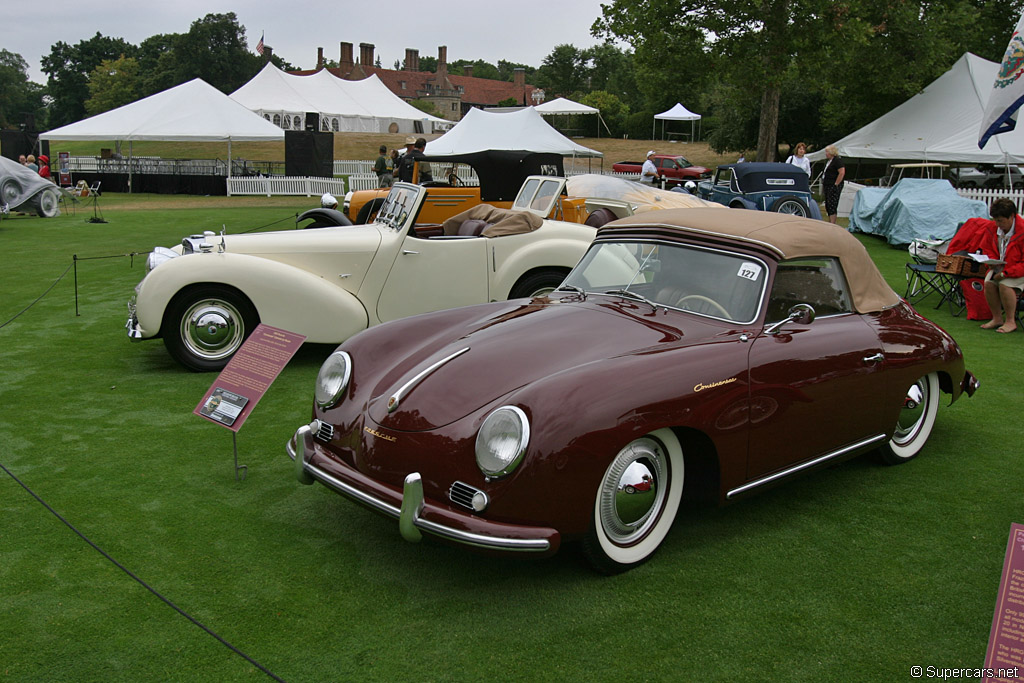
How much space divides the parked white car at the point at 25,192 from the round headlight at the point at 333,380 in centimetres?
1948

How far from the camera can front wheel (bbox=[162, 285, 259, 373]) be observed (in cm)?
685

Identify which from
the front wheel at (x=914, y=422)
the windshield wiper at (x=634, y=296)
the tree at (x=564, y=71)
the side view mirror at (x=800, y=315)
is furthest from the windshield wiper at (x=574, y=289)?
the tree at (x=564, y=71)

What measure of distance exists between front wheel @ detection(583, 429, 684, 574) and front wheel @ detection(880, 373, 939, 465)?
1896 millimetres

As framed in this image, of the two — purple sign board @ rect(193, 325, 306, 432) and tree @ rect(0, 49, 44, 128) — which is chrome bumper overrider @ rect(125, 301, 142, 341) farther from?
tree @ rect(0, 49, 44, 128)

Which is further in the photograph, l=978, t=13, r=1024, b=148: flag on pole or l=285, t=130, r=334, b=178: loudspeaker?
l=285, t=130, r=334, b=178: loudspeaker

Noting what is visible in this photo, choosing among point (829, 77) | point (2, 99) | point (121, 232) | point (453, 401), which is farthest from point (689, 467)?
point (2, 99)

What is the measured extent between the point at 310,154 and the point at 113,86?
66881 mm

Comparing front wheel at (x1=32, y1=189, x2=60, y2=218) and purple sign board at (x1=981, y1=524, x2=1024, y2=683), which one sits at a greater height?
front wheel at (x1=32, y1=189, x2=60, y2=218)

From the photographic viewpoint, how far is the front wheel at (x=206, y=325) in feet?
22.5

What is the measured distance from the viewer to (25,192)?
2047 centimetres

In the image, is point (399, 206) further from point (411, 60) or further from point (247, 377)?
point (411, 60)

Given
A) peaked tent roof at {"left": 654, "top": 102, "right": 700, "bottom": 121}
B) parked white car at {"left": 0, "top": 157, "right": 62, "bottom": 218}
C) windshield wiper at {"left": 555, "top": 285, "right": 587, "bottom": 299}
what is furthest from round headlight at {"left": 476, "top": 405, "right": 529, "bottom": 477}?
peaked tent roof at {"left": 654, "top": 102, "right": 700, "bottom": 121}

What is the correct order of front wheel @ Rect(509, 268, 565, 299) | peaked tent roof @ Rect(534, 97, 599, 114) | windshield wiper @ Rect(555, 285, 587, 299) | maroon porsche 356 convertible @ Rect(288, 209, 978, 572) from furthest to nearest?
peaked tent roof @ Rect(534, 97, 599, 114) < front wheel @ Rect(509, 268, 565, 299) < windshield wiper @ Rect(555, 285, 587, 299) < maroon porsche 356 convertible @ Rect(288, 209, 978, 572)

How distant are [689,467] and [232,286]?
446 centimetres
